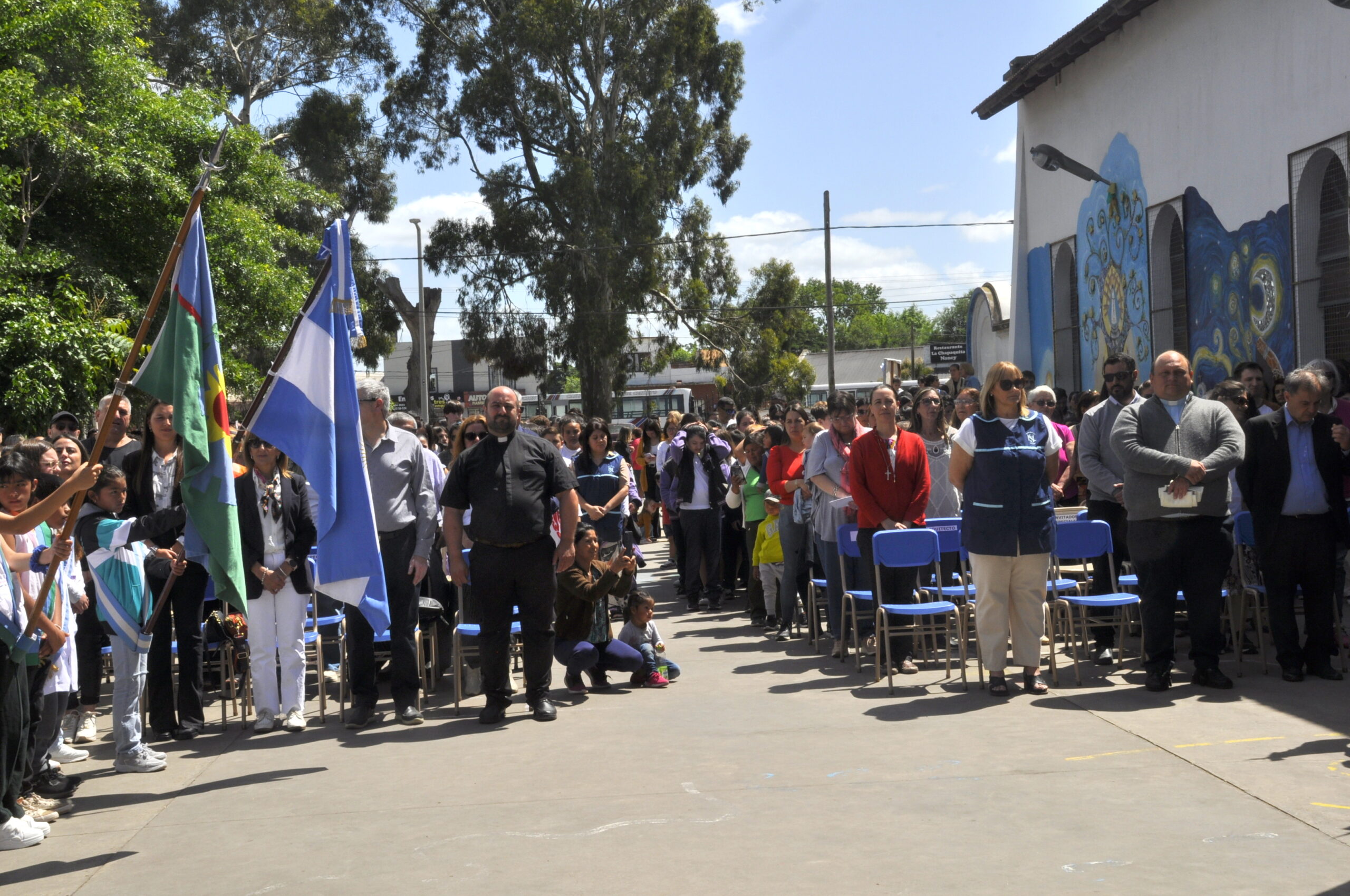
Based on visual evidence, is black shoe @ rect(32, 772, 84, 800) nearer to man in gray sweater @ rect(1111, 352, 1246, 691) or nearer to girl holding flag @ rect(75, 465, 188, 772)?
girl holding flag @ rect(75, 465, 188, 772)

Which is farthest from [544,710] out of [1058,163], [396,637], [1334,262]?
[1058,163]

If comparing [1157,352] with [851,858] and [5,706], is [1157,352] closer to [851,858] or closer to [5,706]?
[851,858]

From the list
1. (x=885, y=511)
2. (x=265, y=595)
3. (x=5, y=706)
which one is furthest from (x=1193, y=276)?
(x=5, y=706)

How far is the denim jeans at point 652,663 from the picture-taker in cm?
927

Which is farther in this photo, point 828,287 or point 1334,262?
point 828,287

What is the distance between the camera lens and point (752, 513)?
40.2 feet

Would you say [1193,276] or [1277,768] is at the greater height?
[1193,276]

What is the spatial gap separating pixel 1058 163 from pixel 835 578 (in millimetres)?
10868

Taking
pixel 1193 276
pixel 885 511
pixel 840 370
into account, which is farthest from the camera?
pixel 840 370

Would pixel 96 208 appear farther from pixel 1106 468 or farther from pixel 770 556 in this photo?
pixel 1106 468

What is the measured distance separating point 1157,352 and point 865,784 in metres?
12.3

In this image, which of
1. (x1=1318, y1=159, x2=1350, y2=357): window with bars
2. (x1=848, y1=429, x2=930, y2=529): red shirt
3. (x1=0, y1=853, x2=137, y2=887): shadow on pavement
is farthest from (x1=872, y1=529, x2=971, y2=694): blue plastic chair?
(x1=1318, y1=159, x2=1350, y2=357): window with bars

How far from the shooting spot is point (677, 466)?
13.7m

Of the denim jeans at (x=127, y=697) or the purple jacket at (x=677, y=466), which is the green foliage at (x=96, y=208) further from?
the denim jeans at (x=127, y=697)
